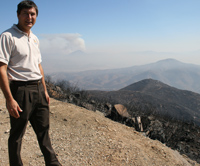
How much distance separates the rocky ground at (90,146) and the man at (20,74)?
50.4 inches

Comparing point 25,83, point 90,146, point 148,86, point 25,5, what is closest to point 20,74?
point 25,83

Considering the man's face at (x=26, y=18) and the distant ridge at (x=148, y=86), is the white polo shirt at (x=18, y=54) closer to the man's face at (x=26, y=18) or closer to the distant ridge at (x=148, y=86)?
the man's face at (x=26, y=18)

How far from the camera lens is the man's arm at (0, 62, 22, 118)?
1.75 metres

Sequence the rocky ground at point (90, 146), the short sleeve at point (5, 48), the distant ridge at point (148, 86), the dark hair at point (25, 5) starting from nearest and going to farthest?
the short sleeve at point (5, 48) < the dark hair at point (25, 5) < the rocky ground at point (90, 146) < the distant ridge at point (148, 86)

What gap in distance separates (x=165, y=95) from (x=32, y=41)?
117ft

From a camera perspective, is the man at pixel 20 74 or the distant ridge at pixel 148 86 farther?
the distant ridge at pixel 148 86

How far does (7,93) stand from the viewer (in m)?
1.79

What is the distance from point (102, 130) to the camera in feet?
14.3

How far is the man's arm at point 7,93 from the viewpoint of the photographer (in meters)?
1.75

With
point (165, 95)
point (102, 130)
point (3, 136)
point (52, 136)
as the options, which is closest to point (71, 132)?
point (52, 136)

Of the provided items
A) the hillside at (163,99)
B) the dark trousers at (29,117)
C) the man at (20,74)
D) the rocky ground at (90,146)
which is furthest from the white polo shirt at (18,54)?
the hillside at (163,99)

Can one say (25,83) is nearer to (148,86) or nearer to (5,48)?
(5,48)

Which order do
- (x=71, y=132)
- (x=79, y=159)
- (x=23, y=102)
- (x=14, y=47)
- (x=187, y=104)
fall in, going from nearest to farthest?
1. (x=14, y=47)
2. (x=23, y=102)
3. (x=79, y=159)
4. (x=71, y=132)
5. (x=187, y=104)

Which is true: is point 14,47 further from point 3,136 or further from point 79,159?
point 3,136
